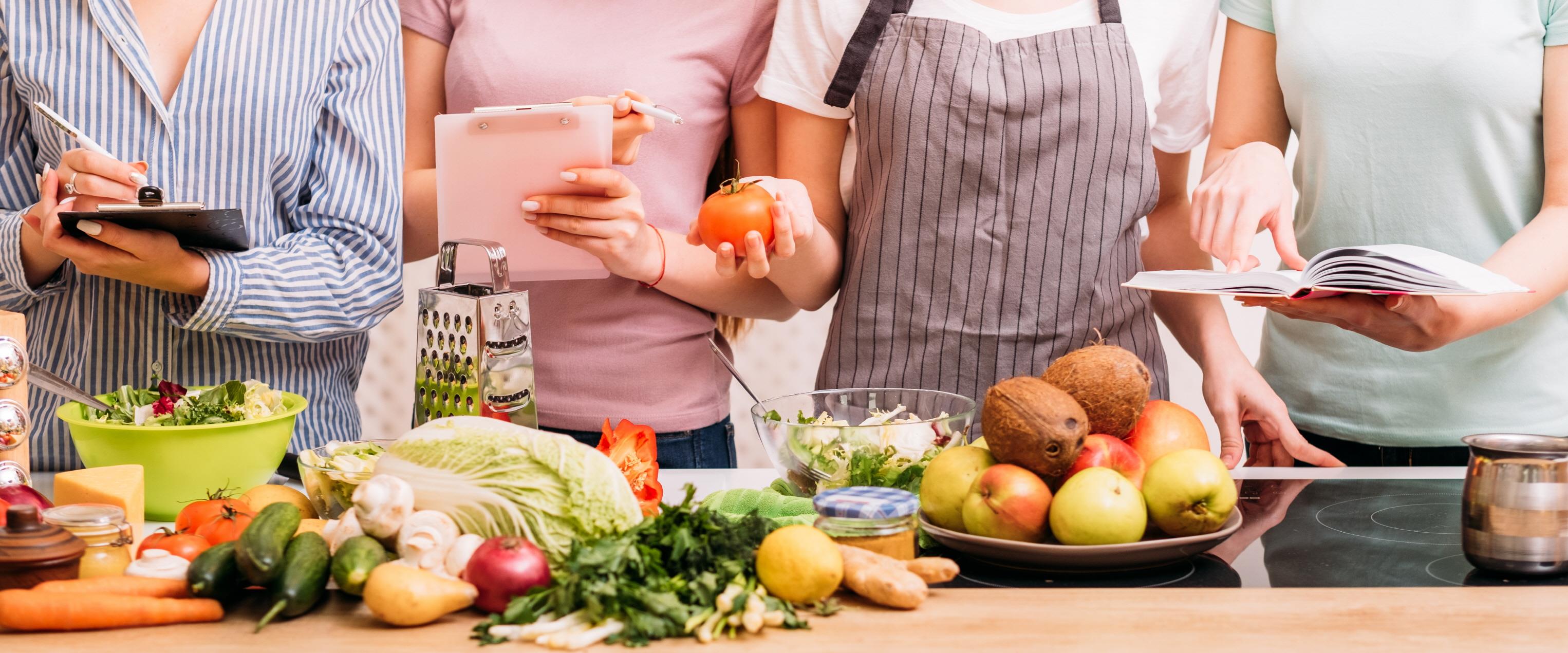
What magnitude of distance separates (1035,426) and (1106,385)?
0.14 metres

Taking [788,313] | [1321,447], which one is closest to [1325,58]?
[1321,447]

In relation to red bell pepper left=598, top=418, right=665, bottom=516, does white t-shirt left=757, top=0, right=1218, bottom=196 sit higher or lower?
higher

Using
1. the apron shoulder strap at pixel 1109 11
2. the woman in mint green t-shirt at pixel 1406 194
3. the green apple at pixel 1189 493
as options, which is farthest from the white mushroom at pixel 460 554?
the apron shoulder strap at pixel 1109 11

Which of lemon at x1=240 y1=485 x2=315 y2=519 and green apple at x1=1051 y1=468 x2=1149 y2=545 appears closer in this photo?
green apple at x1=1051 y1=468 x2=1149 y2=545

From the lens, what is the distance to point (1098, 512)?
115 cm

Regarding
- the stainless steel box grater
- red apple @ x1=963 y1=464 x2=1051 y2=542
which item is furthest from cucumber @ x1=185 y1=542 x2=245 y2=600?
red apple @ x1=963 y1=464 x2=1051 y2=542

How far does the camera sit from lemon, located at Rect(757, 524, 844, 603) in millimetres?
1062

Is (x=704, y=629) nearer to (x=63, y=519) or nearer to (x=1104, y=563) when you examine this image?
(x=1104, y=563)

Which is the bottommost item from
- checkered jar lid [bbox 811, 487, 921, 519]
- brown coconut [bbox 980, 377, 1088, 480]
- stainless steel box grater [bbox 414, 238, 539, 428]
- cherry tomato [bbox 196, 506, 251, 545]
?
cherry tomato [bbox 196, 506, 251, 545]

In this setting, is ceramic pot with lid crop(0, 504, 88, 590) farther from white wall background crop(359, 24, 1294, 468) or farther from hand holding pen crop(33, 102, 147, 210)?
white wall background crop(359, 24, 1294, 468)

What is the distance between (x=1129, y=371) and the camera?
1288mm

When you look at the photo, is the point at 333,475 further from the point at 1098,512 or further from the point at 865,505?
the point at 1098,512

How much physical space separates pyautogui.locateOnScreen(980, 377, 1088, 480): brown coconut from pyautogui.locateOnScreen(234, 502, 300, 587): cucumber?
2.29 ft

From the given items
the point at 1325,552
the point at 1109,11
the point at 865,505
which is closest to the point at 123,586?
the point at 865,505
